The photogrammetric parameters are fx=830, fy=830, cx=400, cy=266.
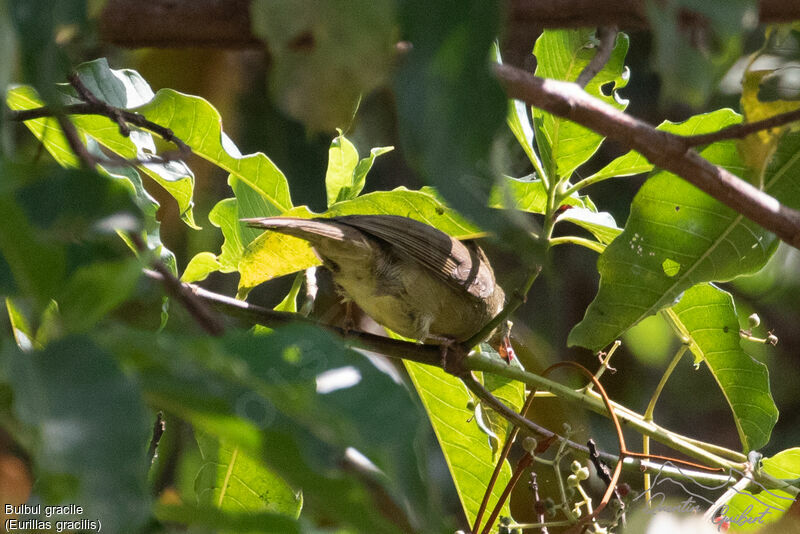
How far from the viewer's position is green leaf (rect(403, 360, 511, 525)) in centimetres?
274

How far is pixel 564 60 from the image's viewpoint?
244 centimetres

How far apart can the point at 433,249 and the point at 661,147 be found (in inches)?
62.3

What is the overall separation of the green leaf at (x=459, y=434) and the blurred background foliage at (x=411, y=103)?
363 mm

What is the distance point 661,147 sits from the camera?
1.56m

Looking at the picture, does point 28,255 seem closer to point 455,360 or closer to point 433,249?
point 455,360

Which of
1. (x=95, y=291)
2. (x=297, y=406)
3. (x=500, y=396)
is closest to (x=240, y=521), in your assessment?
(x=297, y=406)

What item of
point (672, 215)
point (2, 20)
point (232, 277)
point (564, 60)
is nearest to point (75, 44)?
point (2, 20)

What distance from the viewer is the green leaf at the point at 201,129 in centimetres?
246

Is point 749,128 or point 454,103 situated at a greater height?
point 454,103

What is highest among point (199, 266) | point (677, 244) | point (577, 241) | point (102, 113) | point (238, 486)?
point (102, 113)

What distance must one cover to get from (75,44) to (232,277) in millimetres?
4304

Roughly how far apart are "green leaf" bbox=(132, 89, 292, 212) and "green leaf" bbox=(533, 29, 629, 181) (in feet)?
2.87

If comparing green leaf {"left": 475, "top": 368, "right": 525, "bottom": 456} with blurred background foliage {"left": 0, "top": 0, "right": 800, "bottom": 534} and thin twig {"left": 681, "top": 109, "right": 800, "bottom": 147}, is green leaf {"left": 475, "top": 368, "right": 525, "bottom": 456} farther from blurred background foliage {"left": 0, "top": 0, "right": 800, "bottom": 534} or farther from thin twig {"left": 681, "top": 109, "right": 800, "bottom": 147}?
thin twig {"left": 681, "top": 109, "right": 800, "bottom": 147}

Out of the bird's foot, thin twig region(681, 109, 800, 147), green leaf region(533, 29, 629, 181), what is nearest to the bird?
the bird's foot
